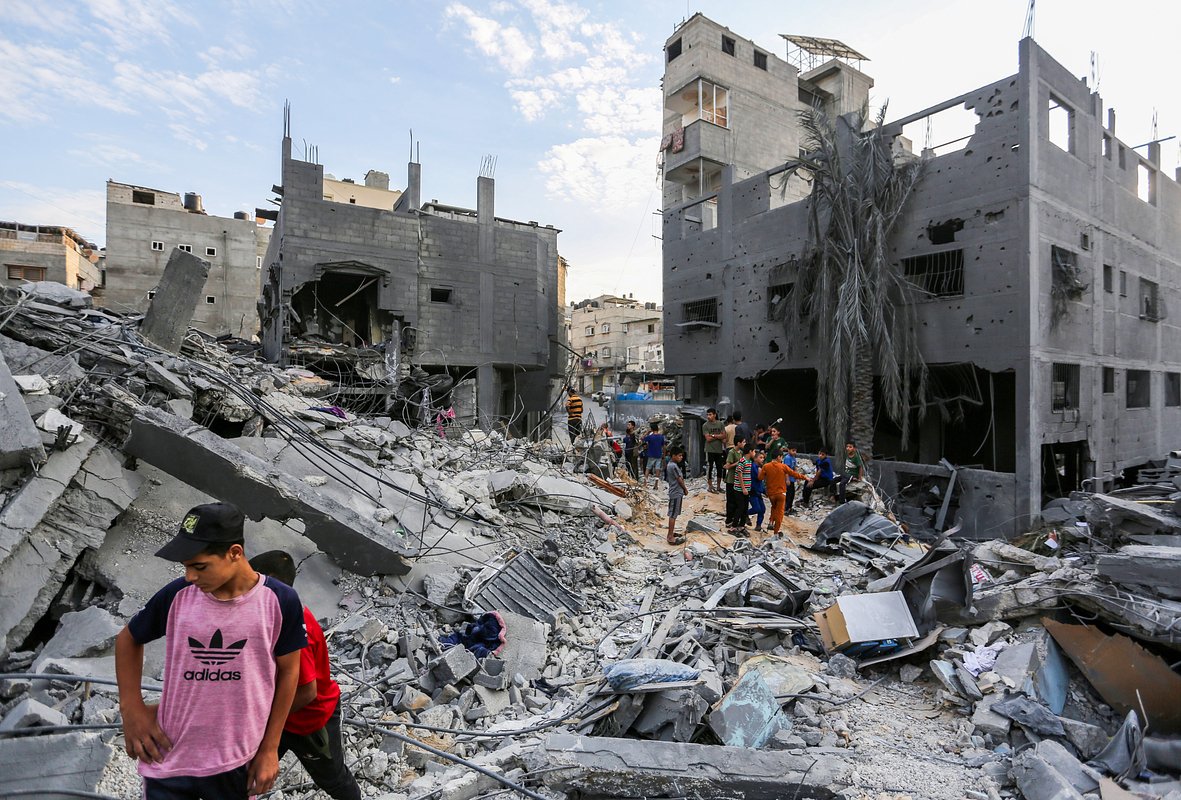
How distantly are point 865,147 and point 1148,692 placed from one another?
13672 mm

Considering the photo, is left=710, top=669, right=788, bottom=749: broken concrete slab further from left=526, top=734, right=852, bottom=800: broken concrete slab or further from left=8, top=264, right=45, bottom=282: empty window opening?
left=8, top=264, right=45, bottom=282: empty window opening

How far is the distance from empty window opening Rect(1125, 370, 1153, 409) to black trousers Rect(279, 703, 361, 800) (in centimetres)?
2294

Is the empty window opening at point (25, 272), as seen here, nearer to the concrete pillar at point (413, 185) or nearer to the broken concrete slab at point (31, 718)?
the concrete pillar at point (413, 185)

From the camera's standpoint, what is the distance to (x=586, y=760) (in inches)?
130

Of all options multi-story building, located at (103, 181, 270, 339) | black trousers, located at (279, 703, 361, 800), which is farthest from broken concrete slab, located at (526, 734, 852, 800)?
multi-story building, located at (103, 181, 270, 339)

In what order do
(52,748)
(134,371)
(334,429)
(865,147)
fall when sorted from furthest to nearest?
(865,147)
(334,429)
(134,371)
(52,748)

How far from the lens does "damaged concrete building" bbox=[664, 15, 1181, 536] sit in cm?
1303

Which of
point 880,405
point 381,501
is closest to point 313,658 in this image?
point 381,501

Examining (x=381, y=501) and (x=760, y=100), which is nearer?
(x=381, y=501)

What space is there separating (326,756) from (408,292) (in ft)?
61.1

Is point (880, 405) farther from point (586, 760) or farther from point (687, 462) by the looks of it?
point (586, 760)

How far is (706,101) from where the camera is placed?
25797 millimetres

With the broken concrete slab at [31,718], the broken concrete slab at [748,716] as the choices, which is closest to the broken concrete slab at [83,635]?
the broken concrete slab at [31,718]

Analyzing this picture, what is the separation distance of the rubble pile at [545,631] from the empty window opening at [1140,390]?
541 inches
